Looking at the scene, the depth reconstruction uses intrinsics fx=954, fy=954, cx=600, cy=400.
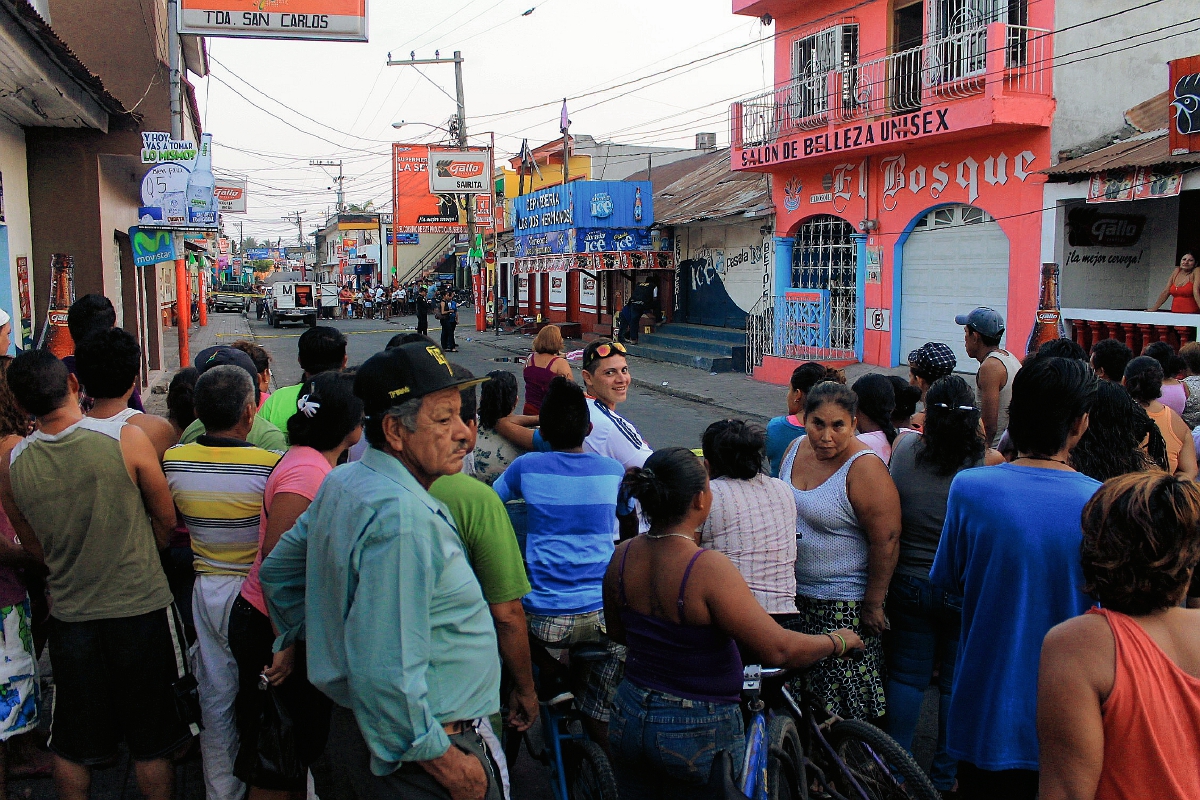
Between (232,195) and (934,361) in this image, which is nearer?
(934,361)

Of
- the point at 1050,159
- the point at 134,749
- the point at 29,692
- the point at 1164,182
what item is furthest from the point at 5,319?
the point at 1050,159

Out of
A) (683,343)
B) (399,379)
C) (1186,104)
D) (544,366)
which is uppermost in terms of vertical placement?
(1186,104)

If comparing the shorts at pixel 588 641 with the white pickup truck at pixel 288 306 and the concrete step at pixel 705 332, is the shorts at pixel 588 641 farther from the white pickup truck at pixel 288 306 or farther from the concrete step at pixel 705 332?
→ the white pickup truck at pixel 288 306

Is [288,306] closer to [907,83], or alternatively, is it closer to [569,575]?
[907,83]

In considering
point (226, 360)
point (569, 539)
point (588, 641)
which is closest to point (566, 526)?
point (569, 539)

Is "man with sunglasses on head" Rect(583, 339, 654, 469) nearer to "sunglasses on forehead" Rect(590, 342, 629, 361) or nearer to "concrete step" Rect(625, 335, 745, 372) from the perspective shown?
"sunglasses on forehead" Rect(590, 342, 629, 361)

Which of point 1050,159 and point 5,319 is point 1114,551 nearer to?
point 5,319

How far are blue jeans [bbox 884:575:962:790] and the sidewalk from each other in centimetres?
1038

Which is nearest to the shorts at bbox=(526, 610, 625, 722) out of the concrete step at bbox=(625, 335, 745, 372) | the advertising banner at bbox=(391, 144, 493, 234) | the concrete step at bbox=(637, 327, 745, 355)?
the concrete step at bbox=(625, 335, 745, 372)

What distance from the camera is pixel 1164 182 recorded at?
11570 millimetres

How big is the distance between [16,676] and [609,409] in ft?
8.77

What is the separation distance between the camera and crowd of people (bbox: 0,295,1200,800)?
83.7 inches

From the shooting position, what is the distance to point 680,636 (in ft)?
8.89

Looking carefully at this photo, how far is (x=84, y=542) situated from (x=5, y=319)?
2270mm
